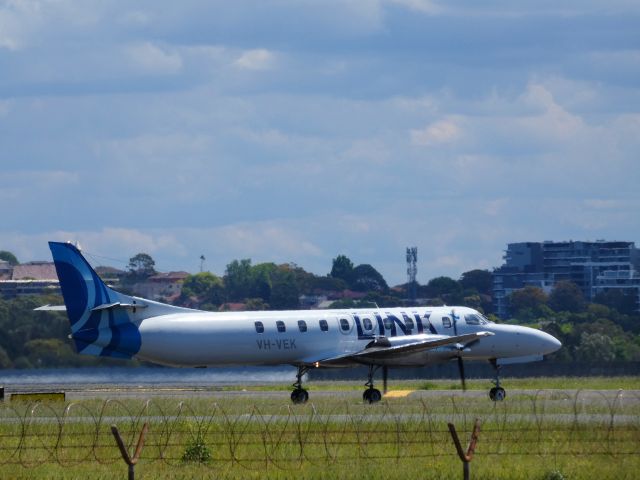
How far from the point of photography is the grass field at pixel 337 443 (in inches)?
1085

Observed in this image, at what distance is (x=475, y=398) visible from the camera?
49094mm

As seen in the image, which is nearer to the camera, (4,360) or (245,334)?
(245,334)

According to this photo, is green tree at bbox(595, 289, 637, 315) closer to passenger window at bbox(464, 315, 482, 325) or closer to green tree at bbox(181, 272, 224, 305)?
green tree at bbox(181, 272, 224, 305)

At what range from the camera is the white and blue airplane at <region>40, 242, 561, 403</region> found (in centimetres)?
4753

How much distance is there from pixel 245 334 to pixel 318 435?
50.1 feet

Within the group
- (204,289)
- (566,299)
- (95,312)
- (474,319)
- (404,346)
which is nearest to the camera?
(404,346)

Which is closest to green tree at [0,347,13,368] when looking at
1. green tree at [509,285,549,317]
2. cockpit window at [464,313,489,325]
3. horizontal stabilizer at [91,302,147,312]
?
horizontal stabilizer at [91,302,147,312]

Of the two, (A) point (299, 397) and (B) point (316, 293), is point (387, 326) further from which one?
(B) point (316, 293)

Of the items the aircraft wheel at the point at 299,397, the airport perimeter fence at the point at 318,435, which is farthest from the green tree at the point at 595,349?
the airport perimeter fence at the point at 318,435

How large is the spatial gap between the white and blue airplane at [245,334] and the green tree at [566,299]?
401ft

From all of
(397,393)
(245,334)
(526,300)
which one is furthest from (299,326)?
(526,300)

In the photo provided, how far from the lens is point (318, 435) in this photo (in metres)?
33.1

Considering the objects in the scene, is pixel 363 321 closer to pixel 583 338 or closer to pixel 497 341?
pixel 497 341

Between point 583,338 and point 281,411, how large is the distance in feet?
235
